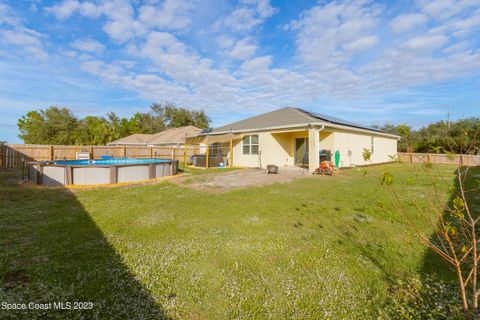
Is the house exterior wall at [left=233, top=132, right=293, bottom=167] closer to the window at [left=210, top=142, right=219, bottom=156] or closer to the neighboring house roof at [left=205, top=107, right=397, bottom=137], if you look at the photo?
the neighboring house roof at [left=205, top=107, right=397, bottom=137]

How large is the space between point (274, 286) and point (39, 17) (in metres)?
16.0

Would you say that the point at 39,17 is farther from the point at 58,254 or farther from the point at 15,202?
the point at 58,254

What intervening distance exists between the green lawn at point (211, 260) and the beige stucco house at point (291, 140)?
28.3 feet

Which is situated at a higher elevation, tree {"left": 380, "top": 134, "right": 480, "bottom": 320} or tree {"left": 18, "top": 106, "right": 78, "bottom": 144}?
tree {"left": 18, "top": 106, "right": 78, "bottom": 144}

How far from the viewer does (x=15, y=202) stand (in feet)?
20.0

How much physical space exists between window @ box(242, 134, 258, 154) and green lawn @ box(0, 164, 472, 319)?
1090 cm

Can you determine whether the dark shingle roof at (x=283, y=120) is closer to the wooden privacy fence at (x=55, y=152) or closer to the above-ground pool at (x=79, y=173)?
the wooden privacy fence at (x=55, y=152)

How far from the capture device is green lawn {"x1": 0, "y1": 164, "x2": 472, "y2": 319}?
2.25 metres

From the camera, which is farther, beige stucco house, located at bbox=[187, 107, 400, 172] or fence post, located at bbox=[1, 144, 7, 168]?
fence post, located at bbox=[1, 144, 7, 168]

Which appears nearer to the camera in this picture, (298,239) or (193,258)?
(193,258)

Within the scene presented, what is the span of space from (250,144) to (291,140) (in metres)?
3.15

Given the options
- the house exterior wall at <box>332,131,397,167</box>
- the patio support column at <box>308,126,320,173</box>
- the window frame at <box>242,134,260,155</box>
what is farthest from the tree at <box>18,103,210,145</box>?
the house exterior wall at <box>332,131,397,167</box>

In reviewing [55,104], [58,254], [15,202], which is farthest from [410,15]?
[55,104]

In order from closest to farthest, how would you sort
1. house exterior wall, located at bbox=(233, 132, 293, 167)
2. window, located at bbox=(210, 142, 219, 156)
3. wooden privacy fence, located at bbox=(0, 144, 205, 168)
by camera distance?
wooden privacy fence, located at bbox=(0, 144, 205, 168) < house exterior wall, located at bbox=(233, 132, 293, 167) < window, located at bbox=(210, 142, 219, 156)
